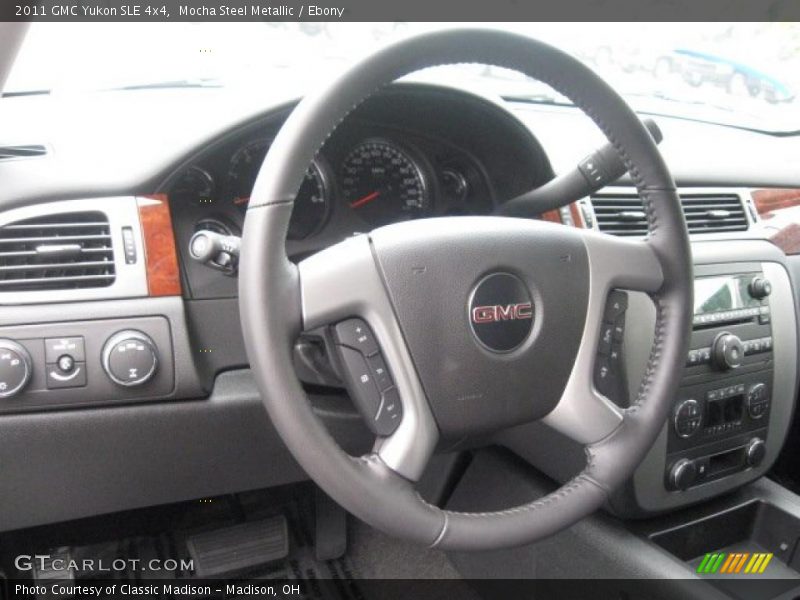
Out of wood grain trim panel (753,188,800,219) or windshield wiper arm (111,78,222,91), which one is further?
wood grain trim panel (753,188,800,219)

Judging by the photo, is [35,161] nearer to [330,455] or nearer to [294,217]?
→ [294,217]

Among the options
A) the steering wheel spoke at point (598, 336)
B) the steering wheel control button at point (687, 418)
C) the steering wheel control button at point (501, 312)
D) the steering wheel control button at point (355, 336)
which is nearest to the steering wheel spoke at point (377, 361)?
the steering wheel control button at point (355, 336)

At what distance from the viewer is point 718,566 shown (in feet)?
5.35

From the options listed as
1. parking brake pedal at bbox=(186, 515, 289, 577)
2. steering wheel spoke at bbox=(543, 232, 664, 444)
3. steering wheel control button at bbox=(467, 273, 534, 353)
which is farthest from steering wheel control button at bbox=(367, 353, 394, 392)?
parking brake pedal at bbox=(186, 515, 289, 577)

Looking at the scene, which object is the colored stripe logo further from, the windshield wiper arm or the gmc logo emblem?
the windshield wiper arm

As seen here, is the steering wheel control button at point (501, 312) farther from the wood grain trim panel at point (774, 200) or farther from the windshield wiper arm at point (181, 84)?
the wood grain trim panel at point (774, 200)

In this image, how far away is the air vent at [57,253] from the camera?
3.97 feet

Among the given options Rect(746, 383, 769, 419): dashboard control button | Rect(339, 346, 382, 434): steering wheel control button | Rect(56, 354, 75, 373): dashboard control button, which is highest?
Rect(339, 346, 382, 434): steering wheel control button

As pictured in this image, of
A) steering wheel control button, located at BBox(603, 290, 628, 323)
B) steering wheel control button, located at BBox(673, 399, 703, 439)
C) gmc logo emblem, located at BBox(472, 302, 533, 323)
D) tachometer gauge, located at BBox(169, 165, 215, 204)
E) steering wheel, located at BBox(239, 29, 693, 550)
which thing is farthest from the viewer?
steering wheel control button, located at BBox(673, 399, 703, 439)

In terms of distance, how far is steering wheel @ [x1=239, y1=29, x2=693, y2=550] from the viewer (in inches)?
36.0

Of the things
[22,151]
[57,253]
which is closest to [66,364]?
[57,253]

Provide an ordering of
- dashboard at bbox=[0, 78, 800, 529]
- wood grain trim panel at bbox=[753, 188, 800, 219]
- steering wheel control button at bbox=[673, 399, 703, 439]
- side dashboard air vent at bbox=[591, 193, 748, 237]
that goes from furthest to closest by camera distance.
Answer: wood grain trim panel at bbox=[753, 188, 800, 219]
side dashboard air vent at bbox=[591, 193, 748, 237]
steering wheel control button at bbox=[673, 399, 703, 439]
dashboard at bbox=[0, 78, 800, 529]

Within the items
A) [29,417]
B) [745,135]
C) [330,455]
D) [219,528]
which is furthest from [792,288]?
[29,417]

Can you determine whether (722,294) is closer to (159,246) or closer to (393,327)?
(393,327)
